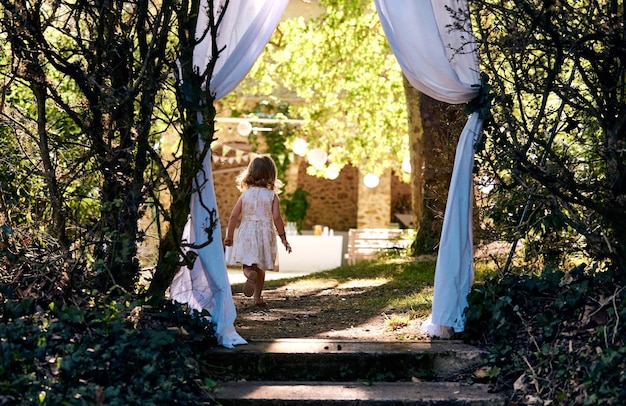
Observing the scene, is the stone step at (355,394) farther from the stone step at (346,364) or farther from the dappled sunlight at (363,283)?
the dappled sunlight at (363,283)

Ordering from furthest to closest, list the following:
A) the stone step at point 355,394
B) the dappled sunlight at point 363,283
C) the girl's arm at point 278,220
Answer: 1. the dappled sunlight at point 363,283
2. the girl's arm at point 278,220
3. the stone step at point 355,394

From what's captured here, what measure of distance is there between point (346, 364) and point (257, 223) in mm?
2815

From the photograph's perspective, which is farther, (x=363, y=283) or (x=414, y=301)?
(x=363, y=283)

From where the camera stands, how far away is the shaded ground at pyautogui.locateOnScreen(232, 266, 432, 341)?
22.6ft

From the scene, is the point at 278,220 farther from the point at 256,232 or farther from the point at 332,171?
the point at 332,171

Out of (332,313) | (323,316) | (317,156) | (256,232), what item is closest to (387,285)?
(332,313)

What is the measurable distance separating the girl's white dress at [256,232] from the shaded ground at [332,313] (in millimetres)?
473

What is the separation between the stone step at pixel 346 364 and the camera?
575 cm

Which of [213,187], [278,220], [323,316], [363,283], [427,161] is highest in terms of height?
[427,161]

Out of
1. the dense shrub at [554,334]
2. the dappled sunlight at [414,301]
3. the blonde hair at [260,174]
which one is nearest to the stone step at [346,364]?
the dense shrub at [554,334]

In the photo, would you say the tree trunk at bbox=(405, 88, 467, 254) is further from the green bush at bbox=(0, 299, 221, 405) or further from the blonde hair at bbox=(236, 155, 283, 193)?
the green bush at bbox=(0, 299, 221, 405)

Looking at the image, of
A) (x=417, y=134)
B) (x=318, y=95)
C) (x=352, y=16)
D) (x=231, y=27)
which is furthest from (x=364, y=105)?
(x=231, y=27)

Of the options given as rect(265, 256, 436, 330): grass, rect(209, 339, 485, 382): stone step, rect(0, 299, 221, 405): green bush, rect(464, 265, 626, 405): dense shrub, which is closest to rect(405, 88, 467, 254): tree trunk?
rect(265, 256, 436, 330): grass

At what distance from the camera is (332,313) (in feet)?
26.8
